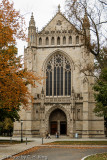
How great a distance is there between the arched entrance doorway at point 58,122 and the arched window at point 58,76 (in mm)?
3427

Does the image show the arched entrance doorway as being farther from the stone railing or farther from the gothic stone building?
the stone railing

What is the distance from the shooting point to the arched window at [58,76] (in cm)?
4922

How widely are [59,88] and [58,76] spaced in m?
2.16

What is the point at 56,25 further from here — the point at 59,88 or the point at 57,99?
the point at 57,99

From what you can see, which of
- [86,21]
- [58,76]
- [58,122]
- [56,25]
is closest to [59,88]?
[58,76]

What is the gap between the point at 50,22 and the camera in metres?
52.2

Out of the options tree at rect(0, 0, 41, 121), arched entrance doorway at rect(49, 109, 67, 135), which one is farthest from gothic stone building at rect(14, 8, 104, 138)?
tree at rect(0, 0, 41, 121)

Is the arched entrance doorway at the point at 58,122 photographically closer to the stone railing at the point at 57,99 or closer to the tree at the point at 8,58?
the stone railing at the point at 57,99

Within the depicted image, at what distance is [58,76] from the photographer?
49844 mm

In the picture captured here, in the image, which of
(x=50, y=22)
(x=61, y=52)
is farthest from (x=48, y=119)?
(x=50, y=22)

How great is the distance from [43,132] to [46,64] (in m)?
12.0

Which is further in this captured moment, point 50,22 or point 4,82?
point 50,22

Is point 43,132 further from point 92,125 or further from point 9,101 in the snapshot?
point 9,101

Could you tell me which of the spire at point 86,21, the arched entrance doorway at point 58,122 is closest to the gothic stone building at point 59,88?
the arched entrance doorway at point 58,122
